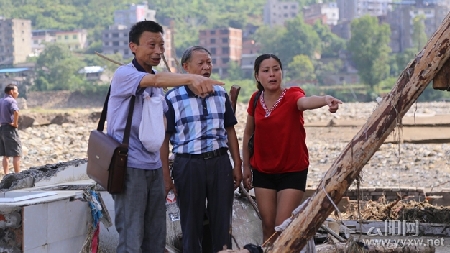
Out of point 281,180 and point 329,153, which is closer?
point 281,180

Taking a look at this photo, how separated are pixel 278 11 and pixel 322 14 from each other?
10.6 m

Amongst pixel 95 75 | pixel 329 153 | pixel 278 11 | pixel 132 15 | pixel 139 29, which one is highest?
pixel 278 11

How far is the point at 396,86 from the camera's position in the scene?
16.0ft

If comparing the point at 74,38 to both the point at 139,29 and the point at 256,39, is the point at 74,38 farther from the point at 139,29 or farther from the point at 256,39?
the point at 139,29

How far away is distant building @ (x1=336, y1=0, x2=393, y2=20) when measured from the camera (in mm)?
174750

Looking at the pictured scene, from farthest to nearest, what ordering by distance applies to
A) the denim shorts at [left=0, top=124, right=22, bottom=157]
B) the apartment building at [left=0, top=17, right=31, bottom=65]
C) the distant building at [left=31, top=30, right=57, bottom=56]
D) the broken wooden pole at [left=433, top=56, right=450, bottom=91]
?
1. the distant building at [left=31, top=30, right=57, bottom=56]
2. the apartment building at [left=0, top=17, right=31, bottom=65]
3. the denim shorts at [left=0, top=124, right=22, bottom=157]
4. the broken wooden pole at [left=433, top=56, right=450, bottom=91]

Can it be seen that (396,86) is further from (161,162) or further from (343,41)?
(343,41)

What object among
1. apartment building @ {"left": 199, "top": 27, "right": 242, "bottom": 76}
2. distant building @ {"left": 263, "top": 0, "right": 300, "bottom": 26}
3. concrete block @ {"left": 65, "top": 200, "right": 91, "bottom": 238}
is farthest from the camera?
distant building @ {"left": 263, "top": 0, "right": 300, "bottom": 26}

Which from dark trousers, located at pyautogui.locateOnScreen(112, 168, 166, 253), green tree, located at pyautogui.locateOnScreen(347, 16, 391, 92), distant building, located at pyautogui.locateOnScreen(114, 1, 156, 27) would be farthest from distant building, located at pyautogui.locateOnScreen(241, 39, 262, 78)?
dark trousers, located at pyautogui.locateOnScreen(112, 168, 166, 253)

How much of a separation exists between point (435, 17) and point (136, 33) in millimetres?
132857

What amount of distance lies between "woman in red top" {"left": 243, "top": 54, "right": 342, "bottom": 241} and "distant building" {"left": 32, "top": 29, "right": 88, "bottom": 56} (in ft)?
451

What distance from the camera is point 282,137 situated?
5.69 metres

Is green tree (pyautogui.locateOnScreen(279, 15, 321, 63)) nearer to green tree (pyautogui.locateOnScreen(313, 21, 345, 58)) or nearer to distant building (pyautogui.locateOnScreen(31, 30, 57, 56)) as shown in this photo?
green tree (pyautogui.locateOnScreen(313, 21, 345, 58))

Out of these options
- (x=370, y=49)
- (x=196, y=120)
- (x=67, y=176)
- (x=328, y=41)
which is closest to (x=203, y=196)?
(x=196, y=120)
